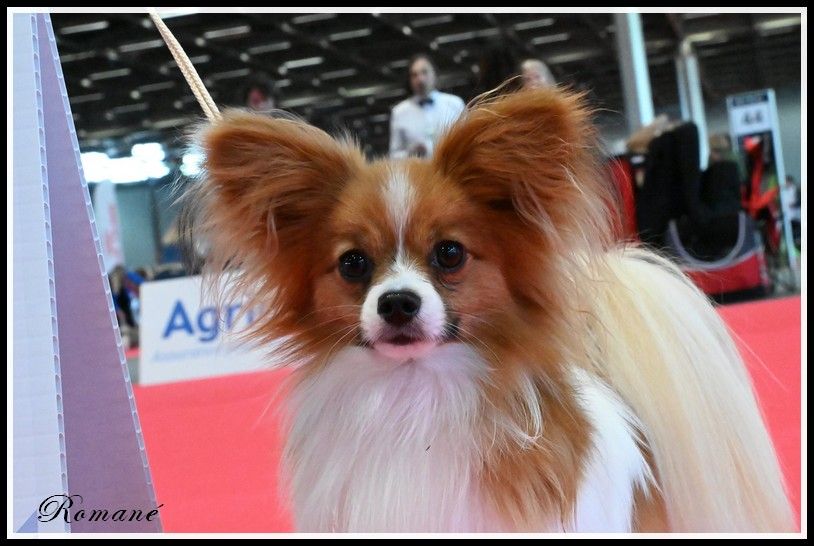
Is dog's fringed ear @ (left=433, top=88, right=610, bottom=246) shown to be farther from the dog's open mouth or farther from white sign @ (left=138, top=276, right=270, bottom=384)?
white sign @ (left=138, top=276, right=270, bottom=384)

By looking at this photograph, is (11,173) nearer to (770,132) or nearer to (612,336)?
(612,336)

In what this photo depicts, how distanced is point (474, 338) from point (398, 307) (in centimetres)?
24

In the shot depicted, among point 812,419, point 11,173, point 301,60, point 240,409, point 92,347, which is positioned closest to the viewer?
point 11,173

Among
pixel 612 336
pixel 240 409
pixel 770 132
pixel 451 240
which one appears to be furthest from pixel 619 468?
pixel 770 132

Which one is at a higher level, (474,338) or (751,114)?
(751,114)

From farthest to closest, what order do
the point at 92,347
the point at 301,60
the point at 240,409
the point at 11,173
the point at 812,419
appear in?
the point at 301,60, the point at 240,409, the point at 812,419, the point at 92,347, the point at 11,173

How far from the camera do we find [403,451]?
1.91 m

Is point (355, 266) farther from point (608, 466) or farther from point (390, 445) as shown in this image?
point (608, 466)

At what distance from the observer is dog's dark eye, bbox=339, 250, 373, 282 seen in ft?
6.29

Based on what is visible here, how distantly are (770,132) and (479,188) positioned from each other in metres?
8.31

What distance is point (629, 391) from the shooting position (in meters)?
2.13

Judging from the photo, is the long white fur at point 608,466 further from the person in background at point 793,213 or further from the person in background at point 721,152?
the person in background at point 793,213

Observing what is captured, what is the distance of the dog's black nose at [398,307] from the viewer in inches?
70.0

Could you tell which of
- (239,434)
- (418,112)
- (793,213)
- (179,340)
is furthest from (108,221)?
(793,213)
